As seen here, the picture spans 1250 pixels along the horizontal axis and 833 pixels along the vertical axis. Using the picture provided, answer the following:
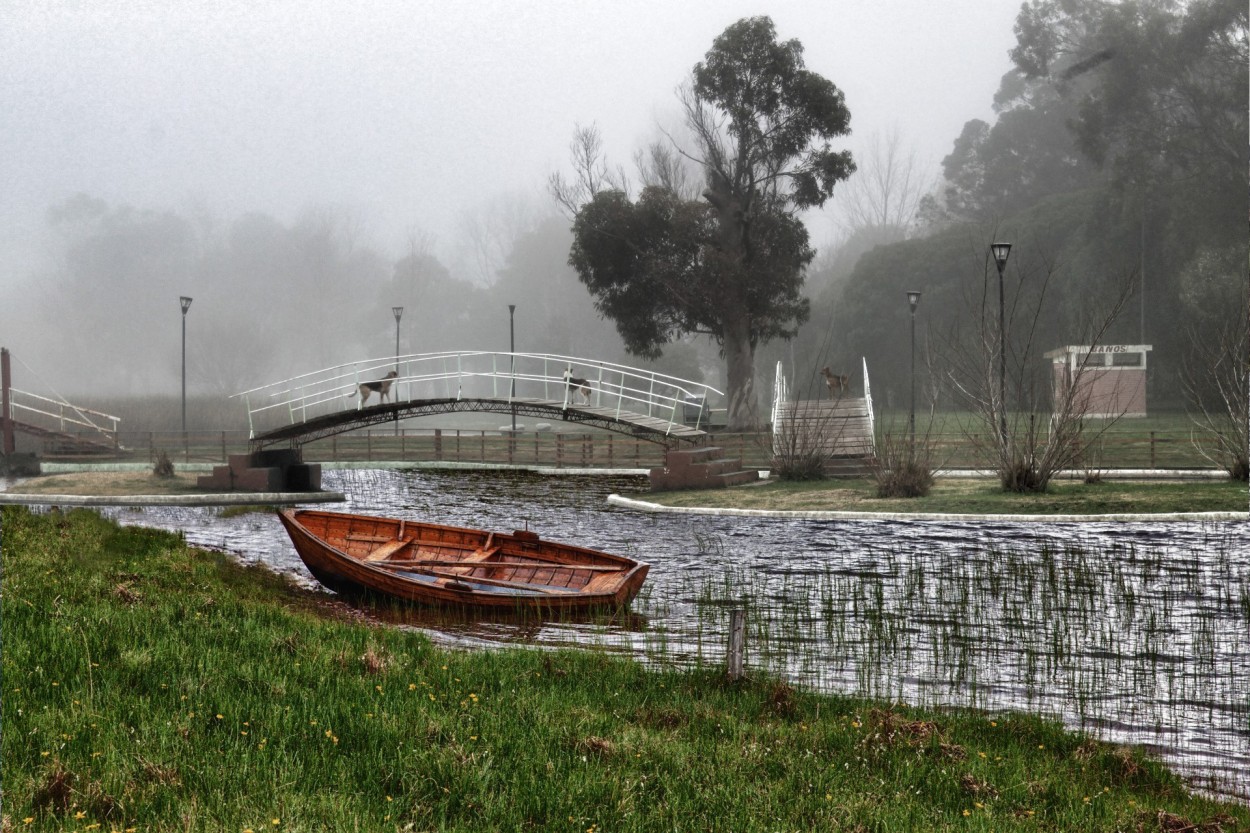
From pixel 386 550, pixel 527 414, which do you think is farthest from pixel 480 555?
pixel 527 414

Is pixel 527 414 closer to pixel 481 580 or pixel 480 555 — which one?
pixel 480 555

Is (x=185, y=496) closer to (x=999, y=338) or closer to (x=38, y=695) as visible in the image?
(x=999, y=338)

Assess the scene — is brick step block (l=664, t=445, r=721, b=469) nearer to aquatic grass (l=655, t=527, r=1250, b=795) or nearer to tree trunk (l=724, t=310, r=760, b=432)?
aquatic grass (l=655, t=527, r=1250, b=795)

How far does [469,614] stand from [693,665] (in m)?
3.75

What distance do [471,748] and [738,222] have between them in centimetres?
3931

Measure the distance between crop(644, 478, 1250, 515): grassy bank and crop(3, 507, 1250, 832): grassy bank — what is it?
43.7ft

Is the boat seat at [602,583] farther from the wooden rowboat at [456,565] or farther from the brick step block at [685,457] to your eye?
the brick step block at [685,457]

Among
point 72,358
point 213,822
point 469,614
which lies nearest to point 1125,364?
point 469,614

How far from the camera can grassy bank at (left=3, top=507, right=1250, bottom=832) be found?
16.4 feet

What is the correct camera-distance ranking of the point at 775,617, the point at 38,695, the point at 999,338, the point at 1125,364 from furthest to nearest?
the point at 1125,364 → the point at 999,338 → the point at 775,617 → the point at 38,695

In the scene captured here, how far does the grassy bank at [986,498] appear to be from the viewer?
19703 mm

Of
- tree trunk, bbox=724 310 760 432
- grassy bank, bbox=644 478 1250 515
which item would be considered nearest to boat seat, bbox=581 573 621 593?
grassy bank, bbox=644 478 1250 515

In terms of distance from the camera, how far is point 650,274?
42969 mm

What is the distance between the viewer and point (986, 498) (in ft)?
69.3
